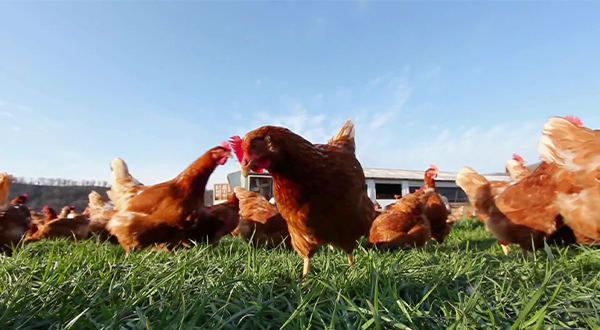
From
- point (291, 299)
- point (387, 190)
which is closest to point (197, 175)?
point (291, 299)

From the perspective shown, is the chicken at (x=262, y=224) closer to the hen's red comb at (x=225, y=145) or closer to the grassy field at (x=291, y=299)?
the hen's red comb at (x=225, y=145)

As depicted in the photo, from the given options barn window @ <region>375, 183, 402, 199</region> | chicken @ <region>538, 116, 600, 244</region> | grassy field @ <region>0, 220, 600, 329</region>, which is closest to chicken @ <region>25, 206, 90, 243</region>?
grassy field @ <region>0, 220, 600, 329</region>

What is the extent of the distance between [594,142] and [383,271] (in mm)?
2064

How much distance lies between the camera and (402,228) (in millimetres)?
3697

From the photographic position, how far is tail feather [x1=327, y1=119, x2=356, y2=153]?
2893 mm

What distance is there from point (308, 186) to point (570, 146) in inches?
83.7

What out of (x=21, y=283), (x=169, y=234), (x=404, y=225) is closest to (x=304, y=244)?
(x=21, y=283)

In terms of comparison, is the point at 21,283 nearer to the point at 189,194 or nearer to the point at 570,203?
the point at 189,194

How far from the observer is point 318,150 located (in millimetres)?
2021

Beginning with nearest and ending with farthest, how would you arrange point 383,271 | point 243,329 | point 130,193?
point 243,329, point 383,271, point 130,193

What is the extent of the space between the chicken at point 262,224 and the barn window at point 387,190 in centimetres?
1312

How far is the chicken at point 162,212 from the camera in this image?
309cm

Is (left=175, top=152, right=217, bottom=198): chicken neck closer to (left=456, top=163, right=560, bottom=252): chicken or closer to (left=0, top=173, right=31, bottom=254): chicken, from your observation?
(left=0, top=173, right=31, bottom=254): chicken

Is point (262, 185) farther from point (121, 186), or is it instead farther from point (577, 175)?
point (577, 175)
